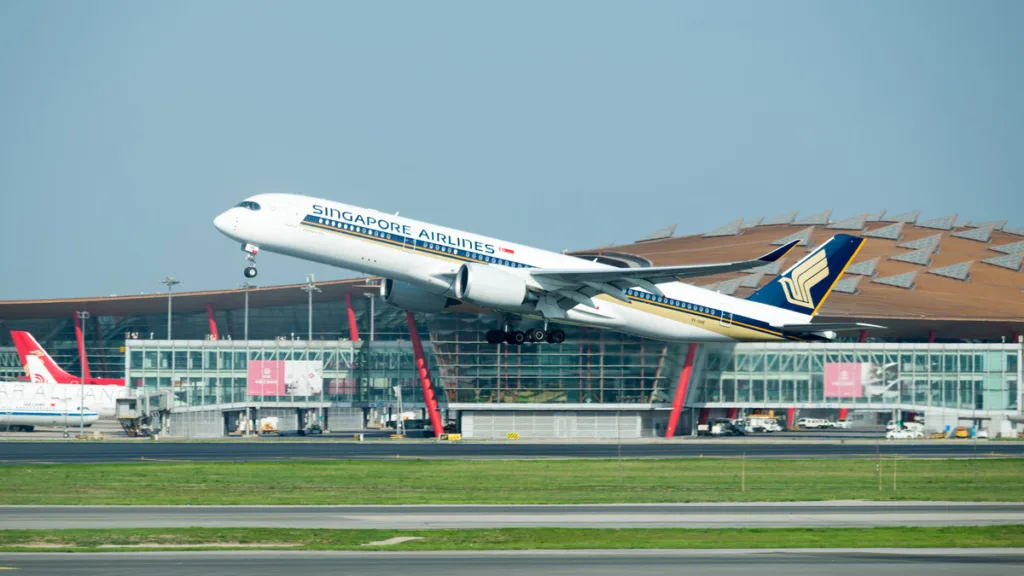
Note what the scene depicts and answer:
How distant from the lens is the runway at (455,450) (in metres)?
67.6

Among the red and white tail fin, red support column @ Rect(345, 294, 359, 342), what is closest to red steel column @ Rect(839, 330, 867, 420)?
red support column @ Rect(345, 294, 359, 342)

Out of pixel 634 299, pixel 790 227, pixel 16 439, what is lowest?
pixel 16 439

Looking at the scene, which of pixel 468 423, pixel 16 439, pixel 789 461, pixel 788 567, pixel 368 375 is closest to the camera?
pixel 788 567

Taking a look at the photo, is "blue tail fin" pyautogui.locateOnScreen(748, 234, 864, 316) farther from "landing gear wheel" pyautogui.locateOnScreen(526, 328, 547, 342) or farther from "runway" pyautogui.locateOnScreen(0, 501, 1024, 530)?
"runway" pyautogui.locateOnScreen(0, 501, 1024, 530)

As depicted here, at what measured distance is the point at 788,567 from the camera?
26922 millimetres

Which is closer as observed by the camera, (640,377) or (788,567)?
(788,567)

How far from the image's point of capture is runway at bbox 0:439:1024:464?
6756cm

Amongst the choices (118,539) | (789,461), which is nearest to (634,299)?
(789,461)

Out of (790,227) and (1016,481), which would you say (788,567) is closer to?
(1016,481)

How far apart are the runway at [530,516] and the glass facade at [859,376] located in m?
63.4

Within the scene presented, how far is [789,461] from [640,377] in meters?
41.8

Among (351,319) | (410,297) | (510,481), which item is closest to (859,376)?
(410,297)

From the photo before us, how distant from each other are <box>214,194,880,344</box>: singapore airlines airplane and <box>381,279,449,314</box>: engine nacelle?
0.05 m

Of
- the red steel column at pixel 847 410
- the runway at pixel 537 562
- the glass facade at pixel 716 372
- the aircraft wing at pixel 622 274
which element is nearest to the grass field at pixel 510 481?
the aircraft wing at pixel 622 274
